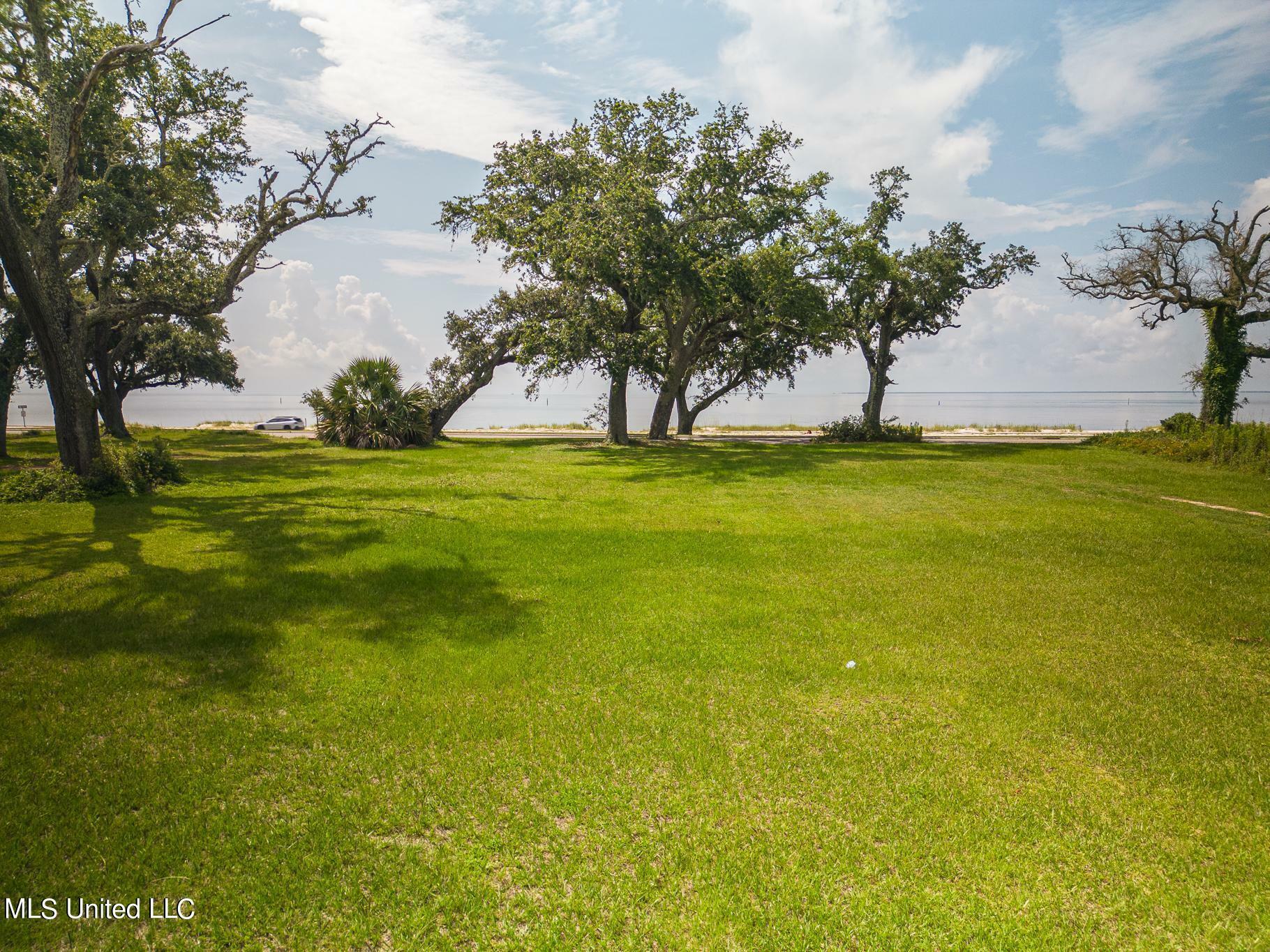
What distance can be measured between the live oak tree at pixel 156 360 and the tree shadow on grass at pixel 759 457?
56.9ft

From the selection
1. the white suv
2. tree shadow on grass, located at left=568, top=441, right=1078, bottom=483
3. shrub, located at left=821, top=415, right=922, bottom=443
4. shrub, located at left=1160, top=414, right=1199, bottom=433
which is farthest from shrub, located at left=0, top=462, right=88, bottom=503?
the white suv

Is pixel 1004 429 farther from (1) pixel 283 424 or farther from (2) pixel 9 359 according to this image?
(1) pixel 283 424

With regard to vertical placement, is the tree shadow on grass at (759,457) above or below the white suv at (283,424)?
below

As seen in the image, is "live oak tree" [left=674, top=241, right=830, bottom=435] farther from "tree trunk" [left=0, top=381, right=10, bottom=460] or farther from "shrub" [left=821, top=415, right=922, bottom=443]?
"tree trunk" [left=0, top=381, right=10, bottom=460]

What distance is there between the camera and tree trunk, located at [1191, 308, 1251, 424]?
81.4ft

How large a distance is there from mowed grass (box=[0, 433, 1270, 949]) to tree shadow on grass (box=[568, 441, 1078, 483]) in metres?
7.24

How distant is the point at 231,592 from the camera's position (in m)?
7.05

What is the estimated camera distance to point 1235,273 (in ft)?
81.0

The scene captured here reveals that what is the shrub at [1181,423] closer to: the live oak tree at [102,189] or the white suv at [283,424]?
the live oak tree at [102,189]

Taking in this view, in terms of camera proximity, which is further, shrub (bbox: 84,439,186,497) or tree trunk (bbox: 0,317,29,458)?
tree trunk (bbox: 0,317,29,458)

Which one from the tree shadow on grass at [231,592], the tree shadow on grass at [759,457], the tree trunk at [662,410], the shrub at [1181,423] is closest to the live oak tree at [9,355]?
the tree shadow on grass at [231,592]

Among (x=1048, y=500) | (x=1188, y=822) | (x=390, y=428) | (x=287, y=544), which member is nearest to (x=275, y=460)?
(x=390, y=428)

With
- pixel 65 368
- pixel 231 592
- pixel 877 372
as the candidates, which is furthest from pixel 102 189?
pixel 877 372

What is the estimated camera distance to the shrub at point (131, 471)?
12664mm
